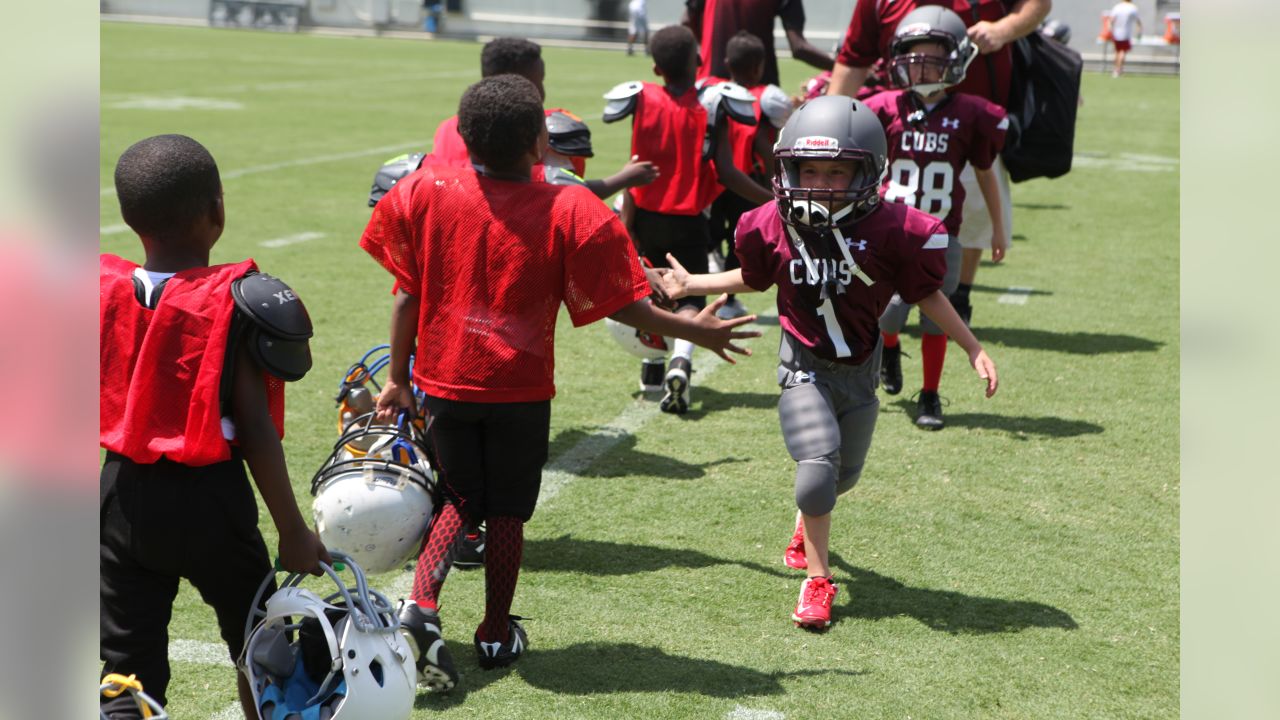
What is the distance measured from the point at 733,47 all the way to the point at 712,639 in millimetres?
4461

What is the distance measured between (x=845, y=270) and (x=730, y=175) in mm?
2523

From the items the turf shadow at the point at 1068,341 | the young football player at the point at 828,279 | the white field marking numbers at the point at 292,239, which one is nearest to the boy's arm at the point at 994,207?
the turf shadow at the point at 1068,341

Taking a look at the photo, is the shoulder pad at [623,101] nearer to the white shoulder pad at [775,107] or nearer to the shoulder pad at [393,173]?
the white shoulder pad at [775,107]

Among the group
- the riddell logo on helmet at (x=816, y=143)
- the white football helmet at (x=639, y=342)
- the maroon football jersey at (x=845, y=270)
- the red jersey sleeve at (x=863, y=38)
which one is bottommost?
the white football helmet at (x=639, y=342)

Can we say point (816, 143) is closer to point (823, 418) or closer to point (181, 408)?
point (823, 418)

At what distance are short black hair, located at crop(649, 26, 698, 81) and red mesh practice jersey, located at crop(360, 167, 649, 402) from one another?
3.02m

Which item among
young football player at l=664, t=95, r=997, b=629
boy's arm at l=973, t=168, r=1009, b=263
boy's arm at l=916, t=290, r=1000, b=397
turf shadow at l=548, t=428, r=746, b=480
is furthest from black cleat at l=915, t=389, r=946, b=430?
boy's arm at l=916, t=290, r=1000, b=397

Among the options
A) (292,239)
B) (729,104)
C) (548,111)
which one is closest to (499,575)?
(548,111)

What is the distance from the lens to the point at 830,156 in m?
3.92

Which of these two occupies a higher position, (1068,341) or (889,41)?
(889,41)

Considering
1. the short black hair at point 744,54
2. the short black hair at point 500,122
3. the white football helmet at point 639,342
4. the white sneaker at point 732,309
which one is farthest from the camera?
the white sneaker at point 732,309

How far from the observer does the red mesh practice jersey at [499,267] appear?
3580 millimetres

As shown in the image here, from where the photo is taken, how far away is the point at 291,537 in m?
2.81
